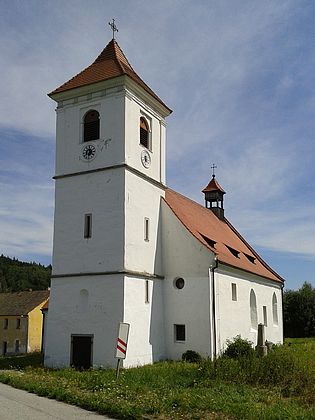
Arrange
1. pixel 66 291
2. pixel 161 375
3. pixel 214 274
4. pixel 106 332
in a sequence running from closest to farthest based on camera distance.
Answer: pixel 161 375, pixel 106 332, pixel 66 291, pixel 214 274

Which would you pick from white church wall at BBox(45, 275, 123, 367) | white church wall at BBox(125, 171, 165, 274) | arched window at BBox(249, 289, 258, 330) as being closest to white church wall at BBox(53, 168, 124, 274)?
white church wall at BBox(125, 171, 165, 274)

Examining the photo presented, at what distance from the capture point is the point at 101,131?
2088 cm

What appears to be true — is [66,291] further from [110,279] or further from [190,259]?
[190,259]

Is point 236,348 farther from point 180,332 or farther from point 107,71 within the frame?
point 107,71

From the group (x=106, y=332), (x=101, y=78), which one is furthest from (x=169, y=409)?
(x=101, y=78)

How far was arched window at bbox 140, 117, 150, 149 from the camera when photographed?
869 inches

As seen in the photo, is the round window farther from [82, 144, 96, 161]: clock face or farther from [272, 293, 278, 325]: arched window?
[272, 293, 278, 325]: arched window

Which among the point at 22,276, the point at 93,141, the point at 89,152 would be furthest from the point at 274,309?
the point at 22,276

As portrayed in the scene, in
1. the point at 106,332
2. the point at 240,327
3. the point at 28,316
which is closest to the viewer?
the point at 106,332

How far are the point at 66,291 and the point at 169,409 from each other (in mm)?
10453

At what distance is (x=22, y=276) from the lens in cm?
11169

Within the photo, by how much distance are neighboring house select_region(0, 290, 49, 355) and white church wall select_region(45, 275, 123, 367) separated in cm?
3667

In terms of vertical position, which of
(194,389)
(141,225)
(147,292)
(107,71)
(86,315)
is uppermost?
(107,71)

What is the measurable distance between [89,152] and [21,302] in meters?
41.3
